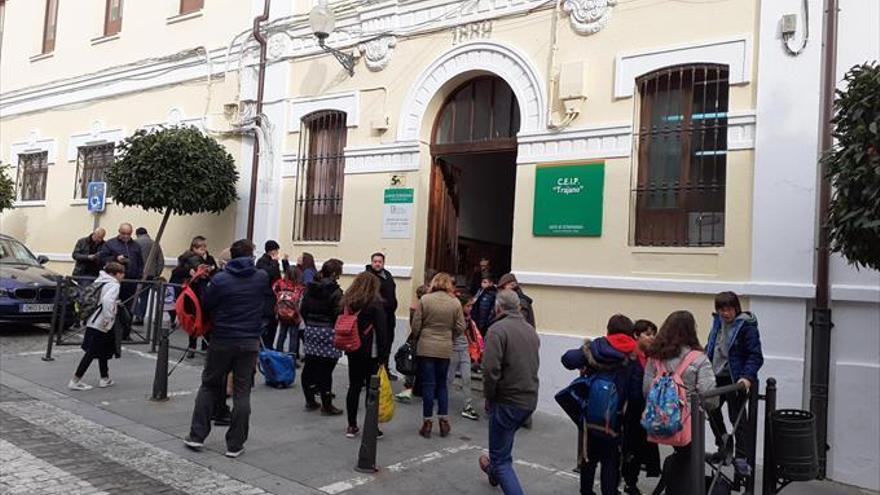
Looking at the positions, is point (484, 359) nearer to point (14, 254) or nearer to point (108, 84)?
point (14, 254)

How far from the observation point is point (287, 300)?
907 cm

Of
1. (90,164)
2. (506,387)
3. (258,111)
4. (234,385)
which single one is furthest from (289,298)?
(90,164)

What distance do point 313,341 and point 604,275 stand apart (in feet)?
11.0

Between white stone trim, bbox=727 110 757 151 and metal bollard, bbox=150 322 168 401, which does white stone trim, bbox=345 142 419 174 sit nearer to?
metal bollard, bbox=150 322 168 401

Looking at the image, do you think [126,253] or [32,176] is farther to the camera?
[32,176]

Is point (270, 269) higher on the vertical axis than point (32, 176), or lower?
lower

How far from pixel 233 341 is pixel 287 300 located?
9.92ft

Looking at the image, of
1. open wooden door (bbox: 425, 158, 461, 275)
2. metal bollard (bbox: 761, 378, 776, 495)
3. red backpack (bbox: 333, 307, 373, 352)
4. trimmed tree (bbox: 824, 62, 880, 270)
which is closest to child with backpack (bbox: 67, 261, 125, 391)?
red backpack (bbox: 333, 307, 373, 352)

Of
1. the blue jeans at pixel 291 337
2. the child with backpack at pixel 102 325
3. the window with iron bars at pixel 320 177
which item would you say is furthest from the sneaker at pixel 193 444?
the window with iron bars at pixel 320 177

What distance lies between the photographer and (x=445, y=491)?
5.62 metres

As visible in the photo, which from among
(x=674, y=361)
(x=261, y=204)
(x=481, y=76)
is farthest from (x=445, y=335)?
(x=261, y=204)

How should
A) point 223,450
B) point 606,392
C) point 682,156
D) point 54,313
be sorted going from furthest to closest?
point 54,313 < point 682,156 < point 223,450 < point 606,392

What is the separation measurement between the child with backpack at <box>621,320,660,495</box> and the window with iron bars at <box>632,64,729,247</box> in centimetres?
248

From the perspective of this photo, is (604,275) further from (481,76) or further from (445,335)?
(481,76)
